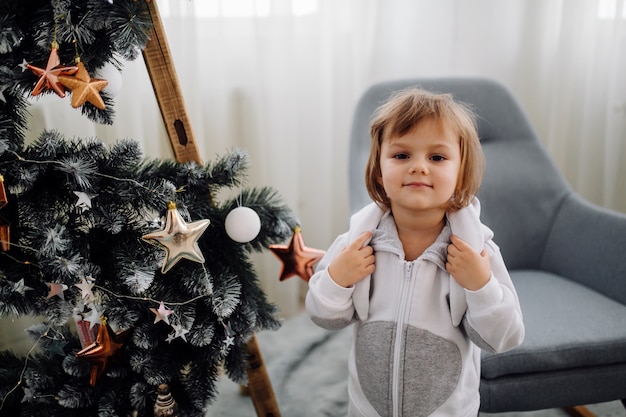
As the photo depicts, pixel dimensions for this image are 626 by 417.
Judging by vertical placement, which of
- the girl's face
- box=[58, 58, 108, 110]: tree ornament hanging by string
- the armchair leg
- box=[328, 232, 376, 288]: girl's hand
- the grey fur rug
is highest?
box=[58, 58, 108, 110]: tree ornament hanging by string

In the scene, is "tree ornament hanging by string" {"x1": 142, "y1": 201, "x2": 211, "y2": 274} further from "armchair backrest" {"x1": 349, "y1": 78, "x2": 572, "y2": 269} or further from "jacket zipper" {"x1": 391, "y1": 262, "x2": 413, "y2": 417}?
"armchair backrest" {"x1": 349, "y1": 78, "x2": 572, "y2": 269}

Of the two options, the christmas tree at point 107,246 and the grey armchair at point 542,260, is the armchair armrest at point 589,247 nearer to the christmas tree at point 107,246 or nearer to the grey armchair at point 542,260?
the grey armchair at point 542,260

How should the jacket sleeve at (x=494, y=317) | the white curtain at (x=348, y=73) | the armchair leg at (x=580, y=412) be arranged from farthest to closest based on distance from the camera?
the white curtain at (x=348, y=73) → the armchair leg at (x=580, y=412) → the jacket sleeve at (x=494, y=317)

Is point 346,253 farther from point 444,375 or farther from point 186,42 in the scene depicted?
point 186,42

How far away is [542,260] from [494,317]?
0.67 meters

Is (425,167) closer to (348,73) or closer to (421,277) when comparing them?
(421,277)

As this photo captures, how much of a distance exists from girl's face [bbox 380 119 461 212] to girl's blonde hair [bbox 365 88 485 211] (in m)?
0.01

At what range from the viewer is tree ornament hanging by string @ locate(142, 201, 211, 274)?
89cm

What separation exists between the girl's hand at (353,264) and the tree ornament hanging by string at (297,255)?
0.66ft

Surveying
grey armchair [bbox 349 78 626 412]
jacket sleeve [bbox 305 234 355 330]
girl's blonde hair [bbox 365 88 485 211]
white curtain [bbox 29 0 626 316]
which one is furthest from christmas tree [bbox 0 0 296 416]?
white curtain [bbox 29 0 626 316]

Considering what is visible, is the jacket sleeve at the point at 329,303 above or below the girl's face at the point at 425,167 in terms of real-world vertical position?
below

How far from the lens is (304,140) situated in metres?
1.75

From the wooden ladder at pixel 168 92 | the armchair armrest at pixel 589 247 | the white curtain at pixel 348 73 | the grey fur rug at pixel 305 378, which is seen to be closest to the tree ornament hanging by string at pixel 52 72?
the wooden ladder at pixel 168 92

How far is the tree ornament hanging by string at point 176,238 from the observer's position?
885 mm
